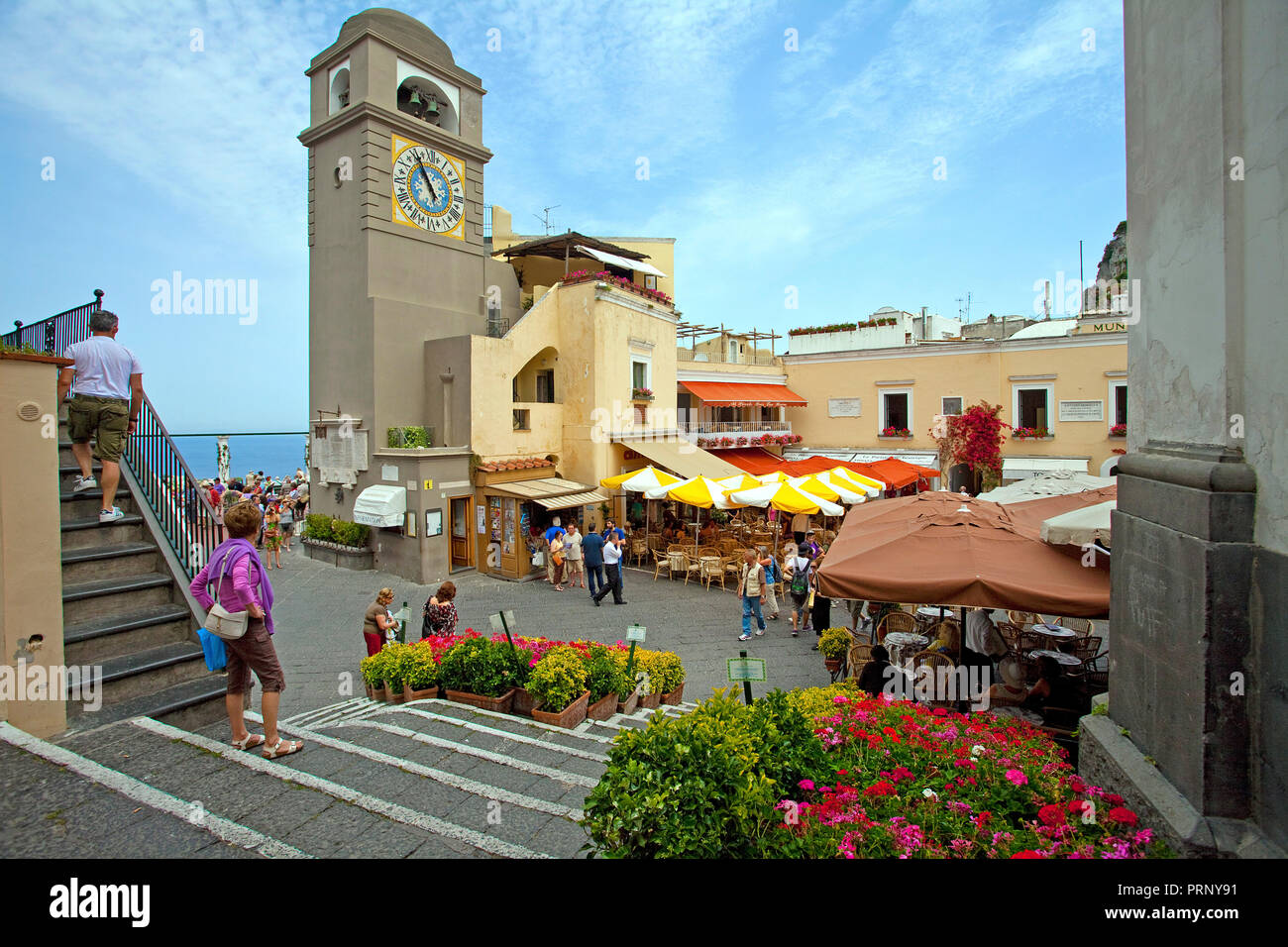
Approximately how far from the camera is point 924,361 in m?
28.6

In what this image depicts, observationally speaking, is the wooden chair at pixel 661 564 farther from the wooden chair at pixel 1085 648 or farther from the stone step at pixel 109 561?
the stone step at pixel 109 561

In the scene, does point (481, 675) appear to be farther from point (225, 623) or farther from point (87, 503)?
point (87, 503)

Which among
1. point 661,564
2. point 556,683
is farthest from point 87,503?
point 661,564

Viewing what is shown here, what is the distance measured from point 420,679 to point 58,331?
701cm

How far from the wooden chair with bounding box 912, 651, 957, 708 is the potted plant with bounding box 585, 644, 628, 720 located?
10.6 ft

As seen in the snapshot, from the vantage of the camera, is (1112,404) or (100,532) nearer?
(100,532)

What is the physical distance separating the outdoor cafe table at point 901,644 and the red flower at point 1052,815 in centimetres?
479

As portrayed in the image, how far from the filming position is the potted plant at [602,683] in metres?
6.64

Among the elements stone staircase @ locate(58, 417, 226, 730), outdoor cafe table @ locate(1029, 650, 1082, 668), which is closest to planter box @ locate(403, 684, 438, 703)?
stone staircase @ locate(58, 417, 226, 730)

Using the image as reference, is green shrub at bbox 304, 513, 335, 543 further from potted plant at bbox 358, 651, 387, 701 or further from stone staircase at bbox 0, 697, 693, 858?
stone staircase at bbox 0, 697, 693, 858

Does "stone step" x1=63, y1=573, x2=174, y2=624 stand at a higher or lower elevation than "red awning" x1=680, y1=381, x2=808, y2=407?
lower

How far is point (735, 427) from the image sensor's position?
28.8 m

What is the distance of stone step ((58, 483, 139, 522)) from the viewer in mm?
5777
